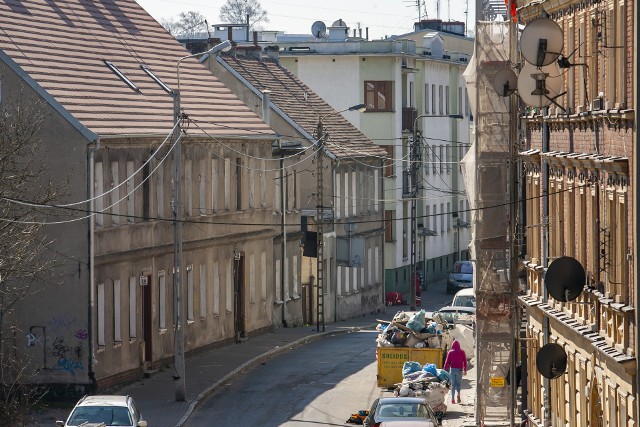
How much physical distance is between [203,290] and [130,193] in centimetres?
669

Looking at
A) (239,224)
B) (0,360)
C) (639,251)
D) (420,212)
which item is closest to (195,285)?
(239,224)

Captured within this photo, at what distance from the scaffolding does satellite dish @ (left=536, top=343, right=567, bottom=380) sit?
27.7 ft

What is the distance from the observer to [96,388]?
37.9m

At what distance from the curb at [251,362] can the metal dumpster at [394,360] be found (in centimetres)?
406

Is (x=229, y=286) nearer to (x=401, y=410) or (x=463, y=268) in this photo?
(x=401, y=410)

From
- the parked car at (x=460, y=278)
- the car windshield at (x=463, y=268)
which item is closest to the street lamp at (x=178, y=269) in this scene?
the parked car at (x=460, y=278)

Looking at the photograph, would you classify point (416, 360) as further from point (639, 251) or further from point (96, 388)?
point (639, 251)

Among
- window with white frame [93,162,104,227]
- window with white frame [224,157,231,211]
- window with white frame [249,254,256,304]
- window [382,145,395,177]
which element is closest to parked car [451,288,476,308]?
window with white frame [249,254,256,304]

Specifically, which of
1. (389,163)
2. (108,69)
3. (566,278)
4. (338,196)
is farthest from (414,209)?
(566,278)

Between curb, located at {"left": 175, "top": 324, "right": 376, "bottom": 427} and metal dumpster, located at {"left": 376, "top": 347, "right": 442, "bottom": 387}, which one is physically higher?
metal dumpster, located at {"left": 376, "top": 347, "right": 442, "bottom": 387}

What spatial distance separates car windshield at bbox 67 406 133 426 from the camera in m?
29.0

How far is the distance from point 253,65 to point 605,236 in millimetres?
42582

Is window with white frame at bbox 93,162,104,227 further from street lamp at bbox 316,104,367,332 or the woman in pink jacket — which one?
street lamp at bbox 316,104,367,332

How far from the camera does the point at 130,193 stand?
137ft
